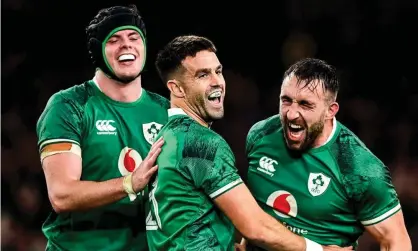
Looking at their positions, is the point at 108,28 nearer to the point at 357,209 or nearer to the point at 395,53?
the point at 357,209

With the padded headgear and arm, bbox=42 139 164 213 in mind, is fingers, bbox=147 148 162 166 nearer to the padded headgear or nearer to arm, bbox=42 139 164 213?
arm, bbox=42 139 164 213

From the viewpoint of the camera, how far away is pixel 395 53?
8500 mm

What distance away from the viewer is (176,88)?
156 inches

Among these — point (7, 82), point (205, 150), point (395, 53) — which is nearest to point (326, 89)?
point (205, 150)

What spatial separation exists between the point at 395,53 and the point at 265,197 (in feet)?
15.0

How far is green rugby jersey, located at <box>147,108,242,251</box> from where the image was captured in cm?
366

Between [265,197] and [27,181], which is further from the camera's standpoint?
[27,181]

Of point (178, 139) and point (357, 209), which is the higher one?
point (178, 139)

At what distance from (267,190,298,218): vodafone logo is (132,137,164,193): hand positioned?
83cm

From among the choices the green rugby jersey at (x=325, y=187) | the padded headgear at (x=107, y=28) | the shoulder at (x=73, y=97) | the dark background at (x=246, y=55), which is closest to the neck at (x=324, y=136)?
the green rugby jersey at (x=325, y=187)

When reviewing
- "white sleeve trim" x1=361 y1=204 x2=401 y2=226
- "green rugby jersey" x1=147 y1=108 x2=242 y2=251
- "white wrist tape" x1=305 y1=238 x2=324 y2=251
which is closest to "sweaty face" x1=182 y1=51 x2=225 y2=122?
"green rugby jersey" x1=147 y1=108 x2=242 y2=251

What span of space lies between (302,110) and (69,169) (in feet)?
4.06

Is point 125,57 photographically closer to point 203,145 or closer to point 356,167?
point 203,145

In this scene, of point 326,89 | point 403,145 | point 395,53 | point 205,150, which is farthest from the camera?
point 395,53
